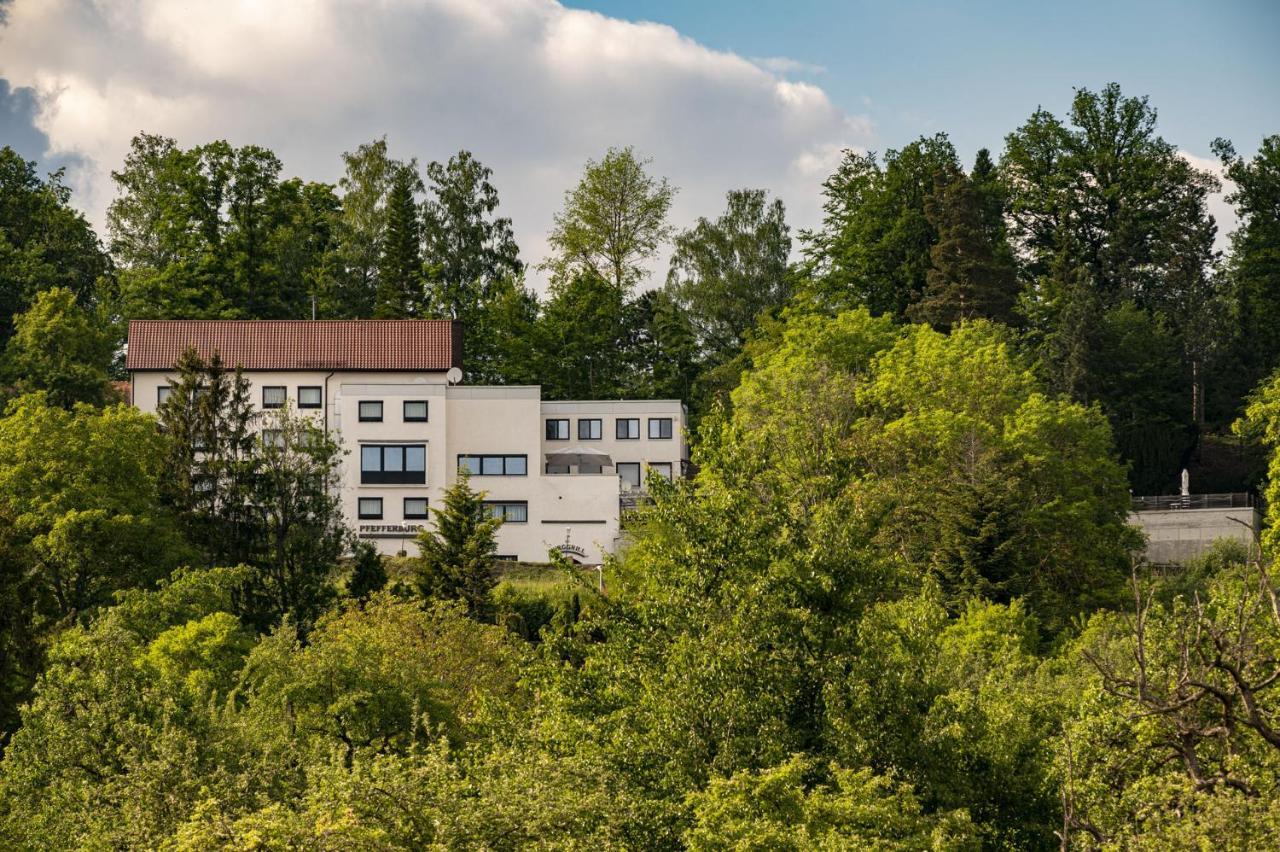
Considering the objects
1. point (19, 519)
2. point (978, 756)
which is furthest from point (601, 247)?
point (978, 756)

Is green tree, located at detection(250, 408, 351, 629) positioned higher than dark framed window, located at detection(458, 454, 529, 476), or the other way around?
dark framed window, located at detection(458, 454, 529, 476)

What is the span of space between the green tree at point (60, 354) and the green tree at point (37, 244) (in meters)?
7.45

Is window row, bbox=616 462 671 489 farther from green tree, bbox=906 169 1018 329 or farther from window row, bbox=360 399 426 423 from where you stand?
green tree, bbox=906 169 1018 329

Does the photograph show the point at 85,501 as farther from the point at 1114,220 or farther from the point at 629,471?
the point at 1114,220

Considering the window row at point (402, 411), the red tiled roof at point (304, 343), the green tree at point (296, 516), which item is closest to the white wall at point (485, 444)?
the window row at point (402, 411)

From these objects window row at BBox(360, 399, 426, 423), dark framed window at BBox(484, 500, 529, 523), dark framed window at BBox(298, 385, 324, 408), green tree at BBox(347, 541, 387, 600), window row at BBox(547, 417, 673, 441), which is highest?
dark framed window at BBox(298, 385, 324, 408)

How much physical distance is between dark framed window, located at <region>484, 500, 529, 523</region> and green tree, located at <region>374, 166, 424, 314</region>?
19.2 m

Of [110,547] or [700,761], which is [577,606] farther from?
[700,761]

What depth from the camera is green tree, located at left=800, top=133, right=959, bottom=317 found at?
91375 mm

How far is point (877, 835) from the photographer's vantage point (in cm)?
2728

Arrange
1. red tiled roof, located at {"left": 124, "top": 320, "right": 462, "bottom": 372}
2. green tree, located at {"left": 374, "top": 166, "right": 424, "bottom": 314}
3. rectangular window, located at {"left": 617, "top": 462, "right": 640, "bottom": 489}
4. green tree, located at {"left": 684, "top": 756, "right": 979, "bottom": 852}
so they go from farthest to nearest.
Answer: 1. green tree, located at {"left": 374, "top": 166, "right": 424, "bottom": 314}
2. rectangular window, located at {"left": 617, "top": 462, "right": 640, "bottom": 489}
3. red tiled roof, located at {"left": 124, "top": 320, "right": 462, "bottom": 372}
4. green tree, located at {"left": 684, "top": 756, "right": 979, "bottom": 852}

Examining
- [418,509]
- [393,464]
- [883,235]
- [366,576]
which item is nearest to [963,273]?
[883,235]

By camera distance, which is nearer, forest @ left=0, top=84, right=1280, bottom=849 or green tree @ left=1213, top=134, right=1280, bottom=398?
forest @ left=0, top=84, right=1280, bottom=849

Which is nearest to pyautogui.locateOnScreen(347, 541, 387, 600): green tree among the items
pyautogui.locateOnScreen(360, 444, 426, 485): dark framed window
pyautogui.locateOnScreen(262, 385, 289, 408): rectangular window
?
pyautogui.locateOnScreen(360, 444, 426, 485): dark framed window
